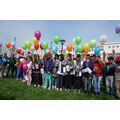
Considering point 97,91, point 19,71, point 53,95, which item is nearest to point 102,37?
point 19,71

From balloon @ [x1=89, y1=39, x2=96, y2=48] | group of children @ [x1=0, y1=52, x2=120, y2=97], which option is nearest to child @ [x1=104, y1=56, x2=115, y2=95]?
group of children @ [x1=0, y1=52, x2=120, y2=97]

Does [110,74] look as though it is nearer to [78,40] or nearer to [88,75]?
[88,75]

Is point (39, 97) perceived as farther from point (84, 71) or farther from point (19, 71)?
point (19, 71)

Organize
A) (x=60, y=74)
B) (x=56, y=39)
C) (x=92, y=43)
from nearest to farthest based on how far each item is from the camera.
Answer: (x=60, y=74)
(x=56, y=39)
(x=92, y=43)

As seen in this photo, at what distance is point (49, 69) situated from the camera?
9227mm

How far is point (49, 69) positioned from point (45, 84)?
86cm

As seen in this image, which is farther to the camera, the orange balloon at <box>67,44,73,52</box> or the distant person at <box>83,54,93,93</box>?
the orange balloon at <box>67,44,73,52</box>

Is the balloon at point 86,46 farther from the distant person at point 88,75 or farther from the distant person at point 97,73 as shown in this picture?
the distant person at point 97,73

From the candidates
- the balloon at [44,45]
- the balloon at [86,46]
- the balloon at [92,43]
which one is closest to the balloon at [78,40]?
the balloon at [86,46]

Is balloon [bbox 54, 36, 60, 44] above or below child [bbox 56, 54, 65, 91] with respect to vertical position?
above

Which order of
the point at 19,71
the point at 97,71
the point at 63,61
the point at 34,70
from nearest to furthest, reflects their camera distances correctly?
the point at 97,71 < the point at 63,61 < the point at 34,70 < the point at 19,71

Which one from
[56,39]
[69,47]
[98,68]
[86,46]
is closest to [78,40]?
[86,46]

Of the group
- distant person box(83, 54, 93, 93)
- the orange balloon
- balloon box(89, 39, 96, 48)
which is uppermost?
balloon box(89, 39, 96, 48)

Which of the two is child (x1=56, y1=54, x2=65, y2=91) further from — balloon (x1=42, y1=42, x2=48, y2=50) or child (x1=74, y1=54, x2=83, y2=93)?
balloon (x1=42, y1=42, x2=48, y2=50)
